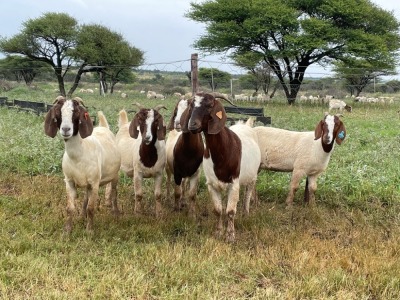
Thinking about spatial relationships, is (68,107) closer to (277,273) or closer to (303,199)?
(277,273)

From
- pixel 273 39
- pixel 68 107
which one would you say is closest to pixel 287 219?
pixel 68 107

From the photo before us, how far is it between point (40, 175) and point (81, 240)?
3.27m

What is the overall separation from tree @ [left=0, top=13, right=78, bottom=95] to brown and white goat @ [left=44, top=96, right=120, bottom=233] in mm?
27821

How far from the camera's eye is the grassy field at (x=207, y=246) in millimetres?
3785

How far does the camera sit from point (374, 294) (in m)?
3.82

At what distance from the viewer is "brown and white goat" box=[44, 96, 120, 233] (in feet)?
16.0

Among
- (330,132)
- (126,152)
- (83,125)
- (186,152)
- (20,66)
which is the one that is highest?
(20,66)

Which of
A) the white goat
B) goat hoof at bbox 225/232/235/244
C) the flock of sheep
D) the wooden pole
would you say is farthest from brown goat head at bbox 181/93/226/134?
the wooden pole

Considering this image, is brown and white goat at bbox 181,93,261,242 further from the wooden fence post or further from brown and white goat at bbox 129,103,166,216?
the wooden fence post

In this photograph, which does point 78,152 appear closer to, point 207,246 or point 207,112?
point 207,112

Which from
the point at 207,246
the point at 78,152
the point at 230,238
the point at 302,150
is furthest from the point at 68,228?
the point at 302,150

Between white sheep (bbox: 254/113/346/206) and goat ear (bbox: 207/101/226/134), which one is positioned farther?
white sheep (bbox: 254/113/346/206)

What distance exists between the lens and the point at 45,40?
31.8 metres

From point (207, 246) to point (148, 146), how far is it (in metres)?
1.90
